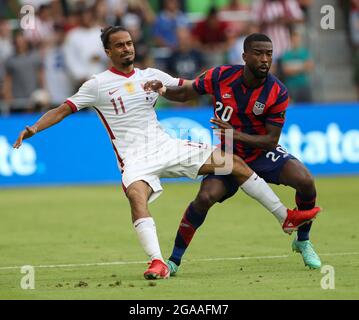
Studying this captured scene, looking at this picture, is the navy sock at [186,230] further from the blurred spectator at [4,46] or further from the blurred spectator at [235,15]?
the blurred spectator at [235,15]

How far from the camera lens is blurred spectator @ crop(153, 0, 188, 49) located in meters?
23.4

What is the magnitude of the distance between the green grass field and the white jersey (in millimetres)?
1304

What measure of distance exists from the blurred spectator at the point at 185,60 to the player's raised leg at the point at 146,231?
39.5 ft

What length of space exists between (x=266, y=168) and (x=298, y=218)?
0.65 metres

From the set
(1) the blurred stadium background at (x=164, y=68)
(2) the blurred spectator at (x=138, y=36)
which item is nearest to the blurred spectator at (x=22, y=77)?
(1) the blurred stadium background at (x=164, y=68)

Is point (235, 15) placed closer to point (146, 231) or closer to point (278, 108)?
point (278, 108)

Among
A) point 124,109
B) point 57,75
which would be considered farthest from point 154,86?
point 57,75

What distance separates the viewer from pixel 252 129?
10.6 metres

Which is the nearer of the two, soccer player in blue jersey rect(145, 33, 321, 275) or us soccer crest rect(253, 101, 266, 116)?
soccer player in blue jersey rect(145, 33, 321, 275)

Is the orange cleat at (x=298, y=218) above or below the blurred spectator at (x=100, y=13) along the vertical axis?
below

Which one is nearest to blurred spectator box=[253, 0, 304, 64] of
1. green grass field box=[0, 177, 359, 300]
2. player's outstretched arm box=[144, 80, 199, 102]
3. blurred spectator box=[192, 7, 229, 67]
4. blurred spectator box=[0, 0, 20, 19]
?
blurred spectator box=[192, 7, 229, 67]

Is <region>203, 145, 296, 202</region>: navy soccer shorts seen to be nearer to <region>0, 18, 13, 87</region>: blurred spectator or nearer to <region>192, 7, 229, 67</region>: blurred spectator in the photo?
<region>0, 18, 13, 87</region>: blurred spectator

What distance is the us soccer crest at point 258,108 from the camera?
Result: 10.4 meters
